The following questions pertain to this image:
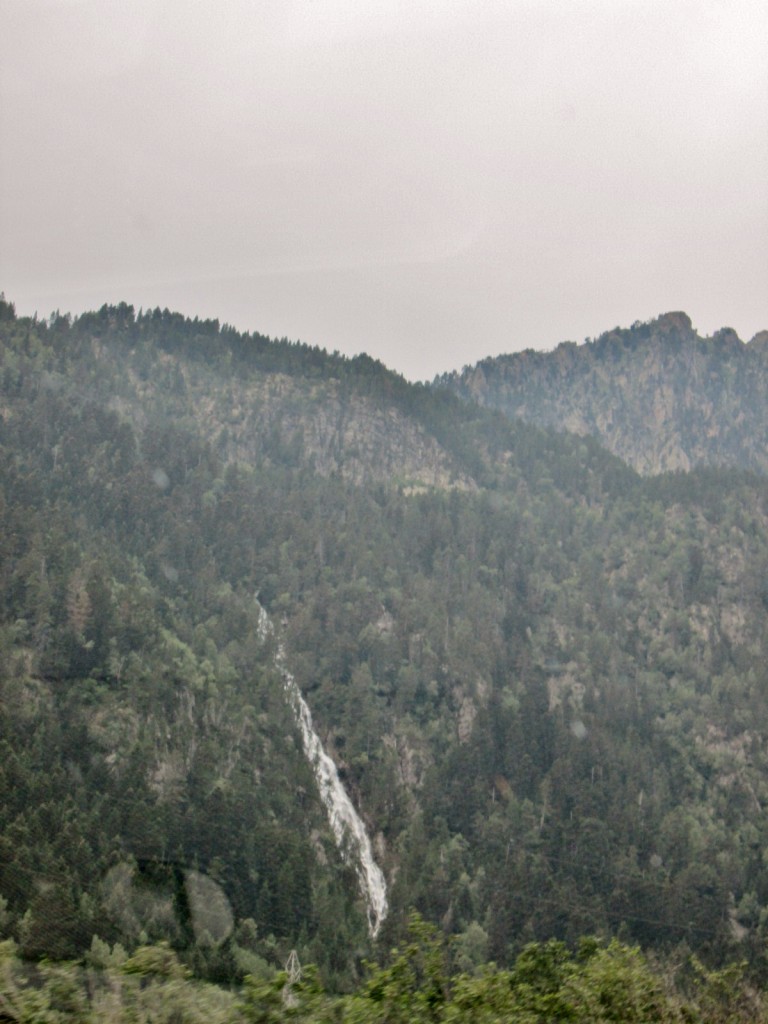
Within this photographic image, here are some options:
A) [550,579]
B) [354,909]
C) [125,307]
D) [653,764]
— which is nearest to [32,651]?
[354,909]

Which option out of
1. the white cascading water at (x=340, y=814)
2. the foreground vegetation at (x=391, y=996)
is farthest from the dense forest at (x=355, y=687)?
the white cascading water at (x=340, y=814)

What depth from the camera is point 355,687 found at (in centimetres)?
11381

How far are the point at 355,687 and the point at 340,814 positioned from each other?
65.2 feet

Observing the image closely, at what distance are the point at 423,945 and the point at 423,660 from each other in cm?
9965

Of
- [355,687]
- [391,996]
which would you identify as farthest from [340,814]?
[391,996]

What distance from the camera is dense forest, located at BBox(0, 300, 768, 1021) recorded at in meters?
58.1

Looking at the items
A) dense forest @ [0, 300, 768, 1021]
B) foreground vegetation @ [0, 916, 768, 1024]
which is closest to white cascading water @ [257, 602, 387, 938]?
dense forest @ [0, 300, 768, 1021]

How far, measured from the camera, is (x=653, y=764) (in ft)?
371

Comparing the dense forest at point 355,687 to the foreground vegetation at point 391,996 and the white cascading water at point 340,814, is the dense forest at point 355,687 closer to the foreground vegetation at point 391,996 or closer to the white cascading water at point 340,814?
Result: the foreground vegetation at point 391,996

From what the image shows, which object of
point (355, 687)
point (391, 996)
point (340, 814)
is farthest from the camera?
point (355, 687)

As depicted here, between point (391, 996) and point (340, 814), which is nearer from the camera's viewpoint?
point (391, 996)

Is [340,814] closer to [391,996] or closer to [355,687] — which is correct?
[355,687]

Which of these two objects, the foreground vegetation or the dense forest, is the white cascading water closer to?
the dense forest

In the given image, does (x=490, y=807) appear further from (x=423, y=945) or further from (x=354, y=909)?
(x=423, y=945)
